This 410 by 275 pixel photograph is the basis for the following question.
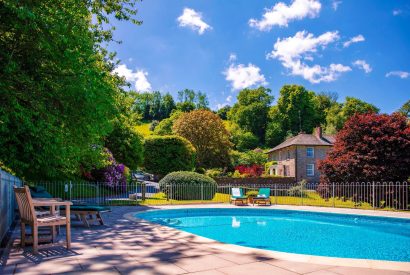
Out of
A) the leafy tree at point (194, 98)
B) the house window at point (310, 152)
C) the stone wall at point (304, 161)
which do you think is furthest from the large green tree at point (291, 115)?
the leafy tree at point (194, 98)

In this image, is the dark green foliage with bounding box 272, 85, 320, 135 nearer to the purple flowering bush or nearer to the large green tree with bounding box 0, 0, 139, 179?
the purple flowering bush

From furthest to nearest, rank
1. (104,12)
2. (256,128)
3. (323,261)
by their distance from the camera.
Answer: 1. (256,128)
2. (104,12)
3. (323,261)

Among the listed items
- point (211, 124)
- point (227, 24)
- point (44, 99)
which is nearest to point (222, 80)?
point (211, 124)

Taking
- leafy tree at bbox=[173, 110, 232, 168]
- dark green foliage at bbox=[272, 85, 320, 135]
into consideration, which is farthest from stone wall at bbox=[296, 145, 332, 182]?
dark green foliage at bbox=[272, 85, 320, 135]

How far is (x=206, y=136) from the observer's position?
138ft

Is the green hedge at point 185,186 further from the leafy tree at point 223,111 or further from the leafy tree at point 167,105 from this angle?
the leafy tree at point 167,105

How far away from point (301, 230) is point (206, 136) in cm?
3007

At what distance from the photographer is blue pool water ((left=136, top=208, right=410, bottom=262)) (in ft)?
30.0

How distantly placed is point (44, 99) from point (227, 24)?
12.7 metres

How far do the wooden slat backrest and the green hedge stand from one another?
15406 mm

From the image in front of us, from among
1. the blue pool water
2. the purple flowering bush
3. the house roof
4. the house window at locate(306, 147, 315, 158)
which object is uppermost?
the house roof

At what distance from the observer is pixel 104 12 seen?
1295 cm

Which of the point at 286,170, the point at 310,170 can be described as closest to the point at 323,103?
the point at 286,170

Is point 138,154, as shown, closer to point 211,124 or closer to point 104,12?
point 211,124
